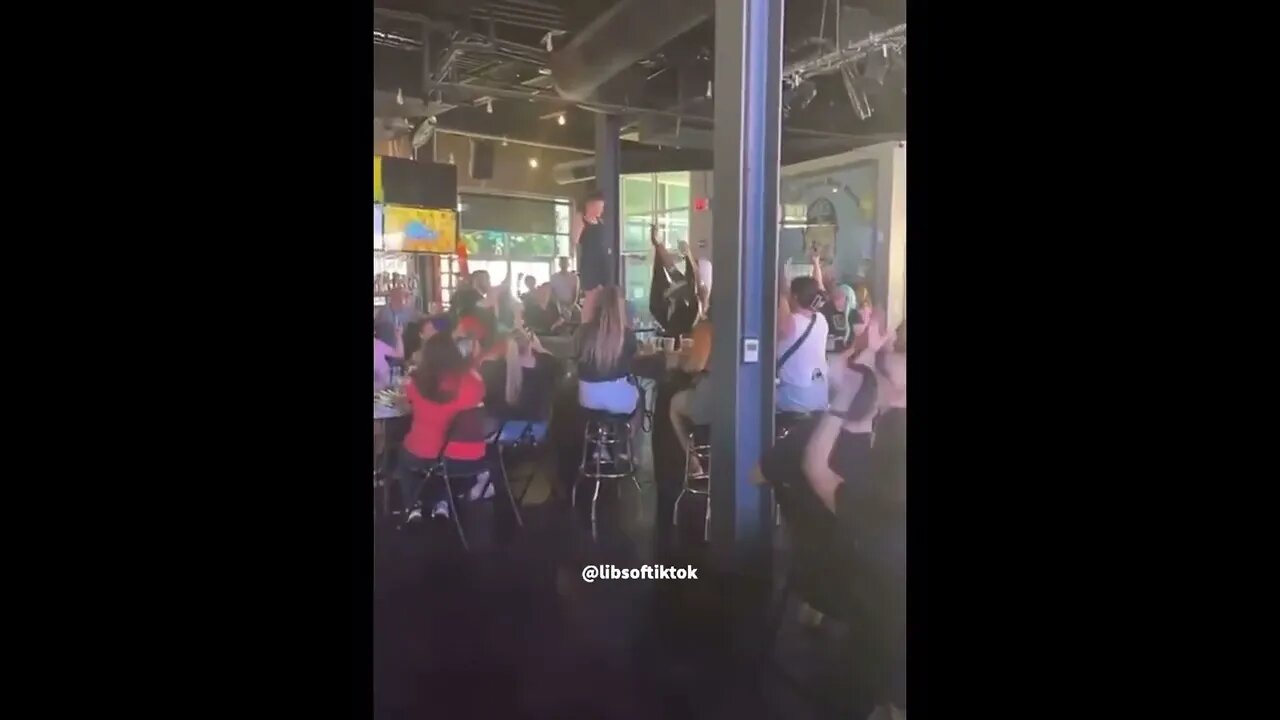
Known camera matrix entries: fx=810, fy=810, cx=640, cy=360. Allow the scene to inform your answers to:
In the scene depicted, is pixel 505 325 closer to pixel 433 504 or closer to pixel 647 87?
pixel 433 504

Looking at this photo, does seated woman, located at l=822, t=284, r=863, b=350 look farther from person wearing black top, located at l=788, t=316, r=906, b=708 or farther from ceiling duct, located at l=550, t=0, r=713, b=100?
ceiling duct, located at l=550, t=0, r=713, b=100

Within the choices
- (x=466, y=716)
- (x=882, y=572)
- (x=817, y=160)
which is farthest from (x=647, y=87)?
(x=466, y=716)

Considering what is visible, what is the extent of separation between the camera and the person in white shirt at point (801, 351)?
145 cm

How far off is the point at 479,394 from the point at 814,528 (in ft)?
2.16

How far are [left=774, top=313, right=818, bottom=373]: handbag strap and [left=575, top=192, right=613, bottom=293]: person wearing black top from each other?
0.35 m

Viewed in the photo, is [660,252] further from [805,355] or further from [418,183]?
[418,183]

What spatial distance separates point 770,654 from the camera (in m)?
1.48

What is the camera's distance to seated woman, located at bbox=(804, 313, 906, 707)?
4.78 feet

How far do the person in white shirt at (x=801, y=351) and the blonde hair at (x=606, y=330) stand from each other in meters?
0.29

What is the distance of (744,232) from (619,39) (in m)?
0.40

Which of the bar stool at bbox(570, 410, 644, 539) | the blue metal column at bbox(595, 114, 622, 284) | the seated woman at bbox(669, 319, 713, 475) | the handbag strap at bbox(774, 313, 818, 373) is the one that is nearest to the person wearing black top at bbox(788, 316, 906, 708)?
the handbag strap at bbox(774, 313, 818, 373)

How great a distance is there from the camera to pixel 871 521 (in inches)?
57.7

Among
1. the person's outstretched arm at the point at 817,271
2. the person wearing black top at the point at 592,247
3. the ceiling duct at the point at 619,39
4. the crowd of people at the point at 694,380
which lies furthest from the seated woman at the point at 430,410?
the person's outstretched arm at the point at 817,271

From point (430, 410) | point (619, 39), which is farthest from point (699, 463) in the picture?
point (619, 39)
